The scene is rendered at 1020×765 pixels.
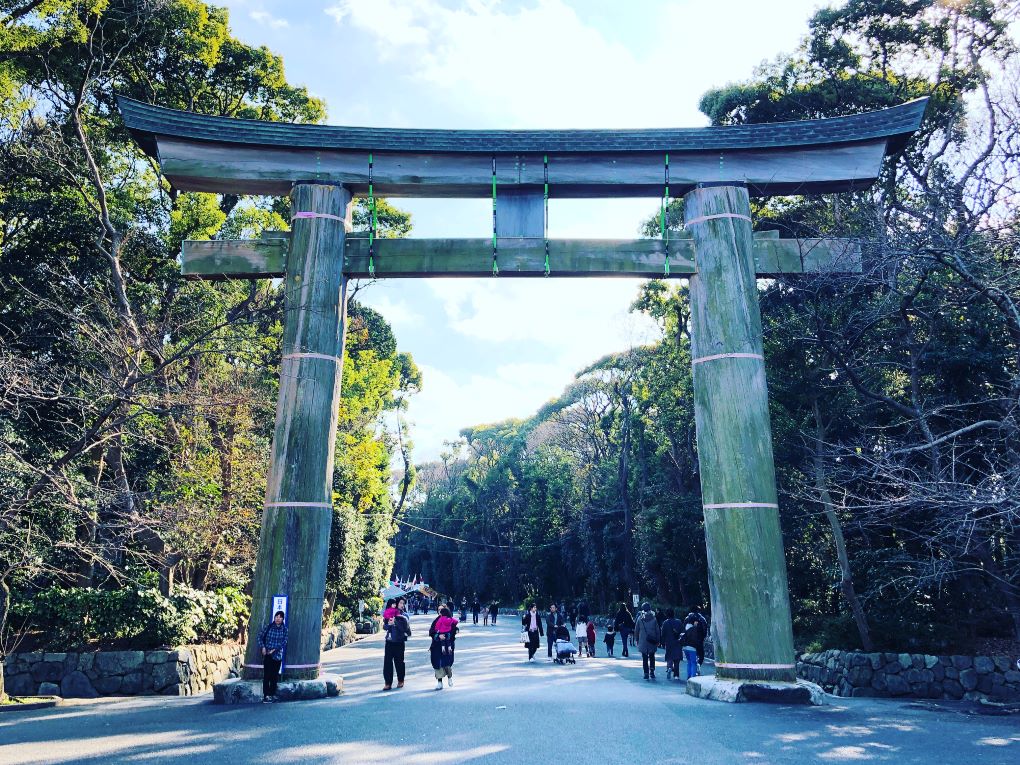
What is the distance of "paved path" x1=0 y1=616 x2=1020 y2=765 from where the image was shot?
6.35 m

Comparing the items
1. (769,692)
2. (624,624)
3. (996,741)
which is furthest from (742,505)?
(624,624)

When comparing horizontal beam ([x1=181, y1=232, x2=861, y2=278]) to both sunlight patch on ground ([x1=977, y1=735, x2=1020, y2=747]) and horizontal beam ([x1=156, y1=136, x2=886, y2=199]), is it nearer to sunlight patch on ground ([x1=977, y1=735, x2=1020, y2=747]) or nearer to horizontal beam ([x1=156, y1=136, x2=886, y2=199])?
horizontal beam ([x1=156, y1=136, x2=886, y2=199])

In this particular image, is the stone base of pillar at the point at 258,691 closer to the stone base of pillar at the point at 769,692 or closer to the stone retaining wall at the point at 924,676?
the stone base of pillar at the point at 769,692

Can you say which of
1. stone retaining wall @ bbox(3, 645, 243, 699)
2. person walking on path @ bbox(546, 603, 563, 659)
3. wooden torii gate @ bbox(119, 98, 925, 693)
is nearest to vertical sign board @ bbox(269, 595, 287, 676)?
wooden torii gate @ bbox(119, 98, 925, 693)

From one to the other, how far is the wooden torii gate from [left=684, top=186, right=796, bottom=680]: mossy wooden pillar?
0.02 m

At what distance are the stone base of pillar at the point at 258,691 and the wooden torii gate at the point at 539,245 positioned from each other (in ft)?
1.89

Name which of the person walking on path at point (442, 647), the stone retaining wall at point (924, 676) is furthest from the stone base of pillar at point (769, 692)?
the stone retaining wall at point (924, 676)

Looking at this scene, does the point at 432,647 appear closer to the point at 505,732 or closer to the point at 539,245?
the point at 505,732

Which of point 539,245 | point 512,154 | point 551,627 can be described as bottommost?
point 551,627

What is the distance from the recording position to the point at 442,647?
36.7ft

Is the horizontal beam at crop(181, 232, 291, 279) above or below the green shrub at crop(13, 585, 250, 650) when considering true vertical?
above

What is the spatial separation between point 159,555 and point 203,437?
2655 millimetres

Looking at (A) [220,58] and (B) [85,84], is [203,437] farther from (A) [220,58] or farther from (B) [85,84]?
(A) [220,58]

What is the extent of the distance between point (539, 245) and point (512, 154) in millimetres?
1540
